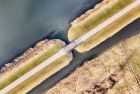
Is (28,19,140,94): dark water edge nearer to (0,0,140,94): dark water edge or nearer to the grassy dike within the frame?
(0,0,140,94): dark water edge

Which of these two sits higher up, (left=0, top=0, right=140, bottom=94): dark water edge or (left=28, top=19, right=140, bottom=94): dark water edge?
(left=0, top=0, right=140, bottom=94): dark water edge

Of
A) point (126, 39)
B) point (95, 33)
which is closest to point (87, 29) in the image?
point (95, 33)

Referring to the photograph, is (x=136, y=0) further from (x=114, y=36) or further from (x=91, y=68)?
(x=91, y=68)

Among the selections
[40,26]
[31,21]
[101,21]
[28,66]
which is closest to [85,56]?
[101,21]

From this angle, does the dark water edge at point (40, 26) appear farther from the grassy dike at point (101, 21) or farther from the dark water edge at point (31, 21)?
the grassy dike at point (101, 21)

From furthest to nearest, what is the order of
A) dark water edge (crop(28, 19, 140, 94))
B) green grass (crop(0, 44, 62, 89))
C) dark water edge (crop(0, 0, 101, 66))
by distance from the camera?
dark water edge (crop(0, 0, 101, 66))
green grass (crop(0, 44, 62, 89))
dark water edge (crop(28, 19, 140, 94))

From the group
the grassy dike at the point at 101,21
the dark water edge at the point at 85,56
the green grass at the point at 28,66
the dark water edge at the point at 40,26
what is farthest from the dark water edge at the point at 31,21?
the dark water edge at the point at 85,56

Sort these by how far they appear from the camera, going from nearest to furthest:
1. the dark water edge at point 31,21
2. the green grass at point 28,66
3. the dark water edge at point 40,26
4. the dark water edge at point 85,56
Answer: the dark water edge at point 85,56 → the green grass at point 28,66 → the dark water edge at point 40,26 → the dark water edge at point 31,21

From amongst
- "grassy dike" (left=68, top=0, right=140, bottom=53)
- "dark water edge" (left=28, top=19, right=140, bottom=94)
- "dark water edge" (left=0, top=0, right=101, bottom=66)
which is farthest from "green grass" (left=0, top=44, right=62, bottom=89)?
"grassy dike" (left=68, top=0, right=140, bottom=53)
